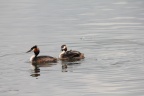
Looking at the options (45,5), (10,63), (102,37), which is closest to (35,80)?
(10,63)

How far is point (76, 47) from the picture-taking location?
101 feet

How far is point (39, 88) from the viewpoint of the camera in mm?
22109

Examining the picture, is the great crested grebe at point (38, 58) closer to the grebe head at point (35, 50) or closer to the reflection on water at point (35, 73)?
the grebe head at point (35, 50)

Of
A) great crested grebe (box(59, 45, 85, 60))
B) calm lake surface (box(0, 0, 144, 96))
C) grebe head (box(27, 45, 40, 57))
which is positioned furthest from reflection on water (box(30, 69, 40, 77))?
grebe head (box(27, 45, 40, 57))

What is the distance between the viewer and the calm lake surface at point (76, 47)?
22.2 meters

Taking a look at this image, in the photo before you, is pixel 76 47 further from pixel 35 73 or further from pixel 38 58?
pixel 35 73

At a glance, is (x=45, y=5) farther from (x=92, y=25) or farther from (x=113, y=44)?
(x=113, y=44)

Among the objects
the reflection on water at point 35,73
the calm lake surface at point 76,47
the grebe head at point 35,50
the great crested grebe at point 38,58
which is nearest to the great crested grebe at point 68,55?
the calm lake surface at point 76,47

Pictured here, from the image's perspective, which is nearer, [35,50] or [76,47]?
[35,50]

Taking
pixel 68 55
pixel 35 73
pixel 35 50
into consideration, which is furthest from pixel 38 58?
pixel 35 73

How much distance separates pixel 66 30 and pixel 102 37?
163 inches

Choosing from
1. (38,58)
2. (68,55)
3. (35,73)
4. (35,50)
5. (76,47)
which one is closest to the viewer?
(35,73)

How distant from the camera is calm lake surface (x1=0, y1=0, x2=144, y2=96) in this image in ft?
72.9

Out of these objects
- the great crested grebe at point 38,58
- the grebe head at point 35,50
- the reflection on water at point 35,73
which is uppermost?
the grebe head at point 35,50
